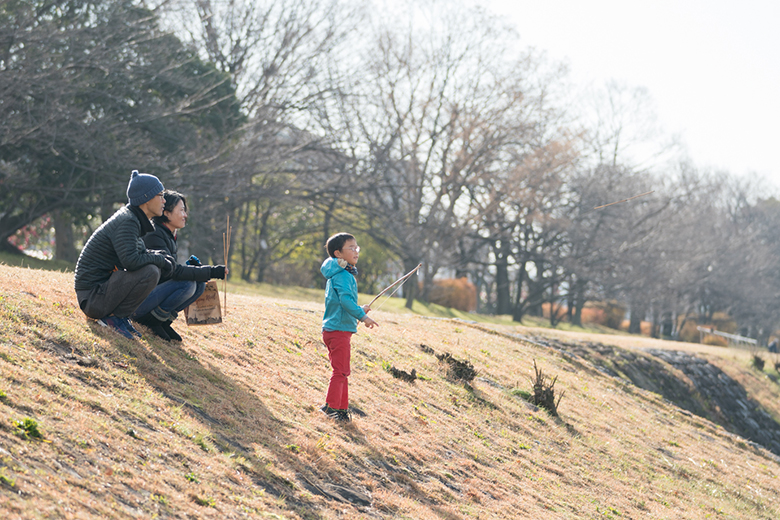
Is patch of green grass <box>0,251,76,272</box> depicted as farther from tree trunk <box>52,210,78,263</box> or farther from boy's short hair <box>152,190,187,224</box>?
boy's short hair <box>152,190,187,224</box>

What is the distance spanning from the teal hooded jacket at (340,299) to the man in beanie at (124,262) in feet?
4.71

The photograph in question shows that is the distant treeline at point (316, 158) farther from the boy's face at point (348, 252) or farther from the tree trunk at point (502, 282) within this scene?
the boy's face at point (348, 252)

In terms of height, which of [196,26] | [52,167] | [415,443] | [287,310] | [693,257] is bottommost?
[415,443]

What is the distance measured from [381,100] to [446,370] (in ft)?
72.9

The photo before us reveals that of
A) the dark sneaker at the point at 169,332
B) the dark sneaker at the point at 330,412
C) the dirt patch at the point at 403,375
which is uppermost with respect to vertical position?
the dark sneaker at the point at 169,332

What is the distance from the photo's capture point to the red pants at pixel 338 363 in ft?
21.7

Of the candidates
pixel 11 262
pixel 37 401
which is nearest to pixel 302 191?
pixel 11 262

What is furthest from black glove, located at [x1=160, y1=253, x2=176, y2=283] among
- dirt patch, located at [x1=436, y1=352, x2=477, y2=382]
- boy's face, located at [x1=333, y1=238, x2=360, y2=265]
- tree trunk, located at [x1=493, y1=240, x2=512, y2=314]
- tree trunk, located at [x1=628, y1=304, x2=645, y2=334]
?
tree trunk, located at [x1=628, y1=304, x2=645, y2=334]

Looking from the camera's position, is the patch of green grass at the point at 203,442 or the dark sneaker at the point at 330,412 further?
the dark sneaker at the point at 330,412

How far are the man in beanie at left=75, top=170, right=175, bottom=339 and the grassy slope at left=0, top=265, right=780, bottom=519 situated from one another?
329mm

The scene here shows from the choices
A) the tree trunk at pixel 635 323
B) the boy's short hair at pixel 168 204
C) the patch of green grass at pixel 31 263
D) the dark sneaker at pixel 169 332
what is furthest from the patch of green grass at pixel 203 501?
the tree trunk at pixel 635 323

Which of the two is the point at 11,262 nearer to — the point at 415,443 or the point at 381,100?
the point at 415,443

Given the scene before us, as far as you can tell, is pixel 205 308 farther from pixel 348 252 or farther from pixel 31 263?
pixel 31 263

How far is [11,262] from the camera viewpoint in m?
16.8
